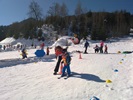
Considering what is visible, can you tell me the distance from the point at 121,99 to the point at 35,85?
3905 mm

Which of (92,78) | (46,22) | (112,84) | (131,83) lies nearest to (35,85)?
(92,78)

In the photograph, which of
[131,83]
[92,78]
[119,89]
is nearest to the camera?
[119,89]

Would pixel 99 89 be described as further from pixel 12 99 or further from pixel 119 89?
pixel 12 99

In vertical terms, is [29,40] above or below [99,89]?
above

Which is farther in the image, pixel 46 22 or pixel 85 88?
pixel 46 22

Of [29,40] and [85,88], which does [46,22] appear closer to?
[29,40]

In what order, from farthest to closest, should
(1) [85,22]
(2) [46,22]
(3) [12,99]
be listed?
1. (2) [46,22]
2. (1) [85,22]
3. (3) [12,99]

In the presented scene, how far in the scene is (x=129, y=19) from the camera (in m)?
80.4

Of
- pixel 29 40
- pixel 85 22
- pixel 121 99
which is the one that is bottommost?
pixel 121 99

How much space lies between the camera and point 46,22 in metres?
78.6

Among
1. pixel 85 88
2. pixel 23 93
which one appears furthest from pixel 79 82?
pixel 23 93

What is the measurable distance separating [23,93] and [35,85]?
1020 mm

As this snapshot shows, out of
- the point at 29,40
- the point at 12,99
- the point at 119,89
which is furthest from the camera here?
the point at 29,40

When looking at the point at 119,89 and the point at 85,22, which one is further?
the point at 85,22
